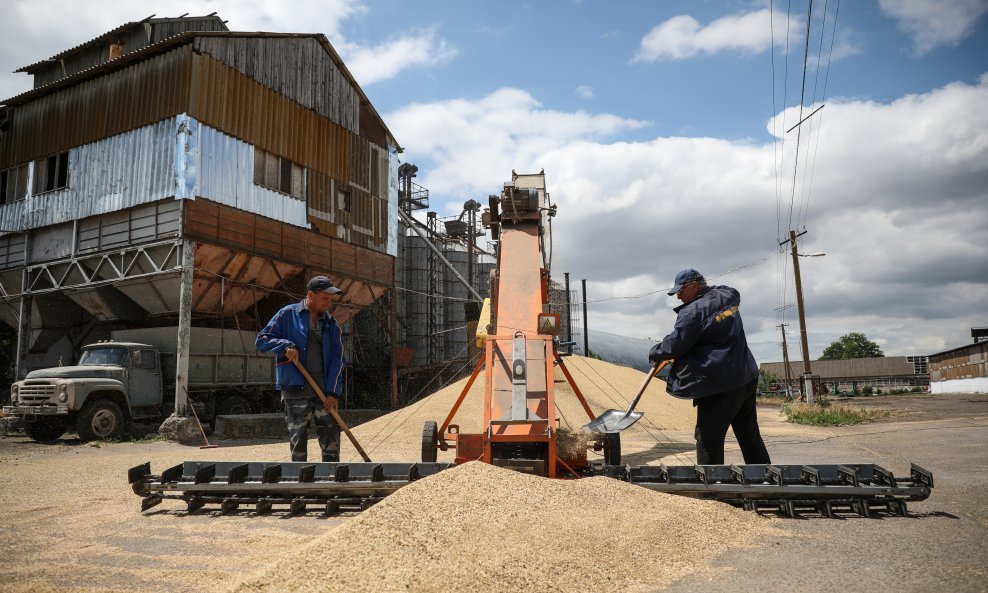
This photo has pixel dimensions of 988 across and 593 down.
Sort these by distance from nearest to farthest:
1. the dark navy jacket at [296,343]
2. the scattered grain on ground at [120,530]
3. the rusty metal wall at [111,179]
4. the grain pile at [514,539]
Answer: the grain pile at [514,539] → the scattered grain on ground at [120,530] → the dark navy jacket at [296,343] → the rusty metal wall at [111,179]

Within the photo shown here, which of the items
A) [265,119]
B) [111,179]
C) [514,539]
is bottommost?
[514,539]

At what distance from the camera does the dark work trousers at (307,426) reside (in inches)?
224

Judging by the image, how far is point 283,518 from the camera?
4.71 meters

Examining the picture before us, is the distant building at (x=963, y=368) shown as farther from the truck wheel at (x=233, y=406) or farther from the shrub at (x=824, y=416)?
the truck wheel at (x=233, y=406)

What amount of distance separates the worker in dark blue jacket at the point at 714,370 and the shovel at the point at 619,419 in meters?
0.29

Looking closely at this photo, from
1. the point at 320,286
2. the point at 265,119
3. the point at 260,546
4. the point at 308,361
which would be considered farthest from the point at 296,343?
the point at 265,119

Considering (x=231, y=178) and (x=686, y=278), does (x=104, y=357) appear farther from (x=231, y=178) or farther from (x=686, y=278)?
(x=686, y=278)

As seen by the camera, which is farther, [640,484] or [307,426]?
[307,426]

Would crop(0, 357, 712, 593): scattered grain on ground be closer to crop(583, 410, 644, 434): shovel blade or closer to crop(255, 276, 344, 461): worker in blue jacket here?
crop(255, 276, 344, 461): worker in blue jacket

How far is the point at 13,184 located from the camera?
764 inches

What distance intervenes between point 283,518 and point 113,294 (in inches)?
605

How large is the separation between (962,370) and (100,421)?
172 feet

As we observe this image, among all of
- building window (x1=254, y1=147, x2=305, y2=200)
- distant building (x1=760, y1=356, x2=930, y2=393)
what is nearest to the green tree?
distant building (x1=760, y1=356, x2=930, y2=393)

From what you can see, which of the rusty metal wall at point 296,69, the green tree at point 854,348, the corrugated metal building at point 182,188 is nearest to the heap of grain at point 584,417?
the corrugated metal building at point 182,188
